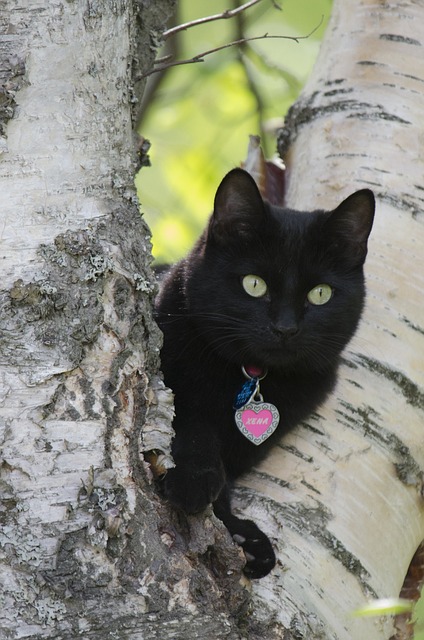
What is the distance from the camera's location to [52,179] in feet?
Answer: 5.50

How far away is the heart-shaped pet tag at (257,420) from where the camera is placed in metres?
2.19

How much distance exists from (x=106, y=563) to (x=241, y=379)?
94cm

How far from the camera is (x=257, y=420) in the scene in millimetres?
2225

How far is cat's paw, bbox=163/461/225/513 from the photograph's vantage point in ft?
5.44

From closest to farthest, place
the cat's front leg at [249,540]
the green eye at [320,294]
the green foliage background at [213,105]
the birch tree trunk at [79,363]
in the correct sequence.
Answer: the birch tree trunk at [79,363] < the cat's front leg at [249,540] < the green eye at [320,294] < the green foliage background at [213,105]

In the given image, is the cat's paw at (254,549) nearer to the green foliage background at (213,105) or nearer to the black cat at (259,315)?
the black cat at (259,315)

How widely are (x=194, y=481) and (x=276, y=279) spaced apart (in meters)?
0.73

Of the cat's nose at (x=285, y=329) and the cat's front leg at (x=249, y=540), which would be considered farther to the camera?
the cat's nose at (x=285, y=329)

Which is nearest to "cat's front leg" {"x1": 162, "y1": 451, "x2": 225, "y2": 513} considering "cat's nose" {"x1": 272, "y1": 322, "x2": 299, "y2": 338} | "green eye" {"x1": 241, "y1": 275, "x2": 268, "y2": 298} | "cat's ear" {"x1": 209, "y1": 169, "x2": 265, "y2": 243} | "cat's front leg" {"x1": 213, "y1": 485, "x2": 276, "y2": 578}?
"cat's front leg" {"x1": 213, "y1": 485, "x2": 276, "y2": 578}

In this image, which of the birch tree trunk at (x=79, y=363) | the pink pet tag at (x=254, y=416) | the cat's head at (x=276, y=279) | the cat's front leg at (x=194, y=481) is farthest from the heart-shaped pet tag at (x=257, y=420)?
the birch tree trunk at (x=79, y=363)

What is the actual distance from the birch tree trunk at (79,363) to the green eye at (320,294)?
26.3 inches

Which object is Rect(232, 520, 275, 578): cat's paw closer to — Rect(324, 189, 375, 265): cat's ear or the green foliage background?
Rect(324, 189, 375, 265): cat's ear

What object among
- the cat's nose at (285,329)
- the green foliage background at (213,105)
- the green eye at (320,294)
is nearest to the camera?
the cat's nose at (285,329)

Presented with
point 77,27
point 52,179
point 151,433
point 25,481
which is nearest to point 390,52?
point 77,27
